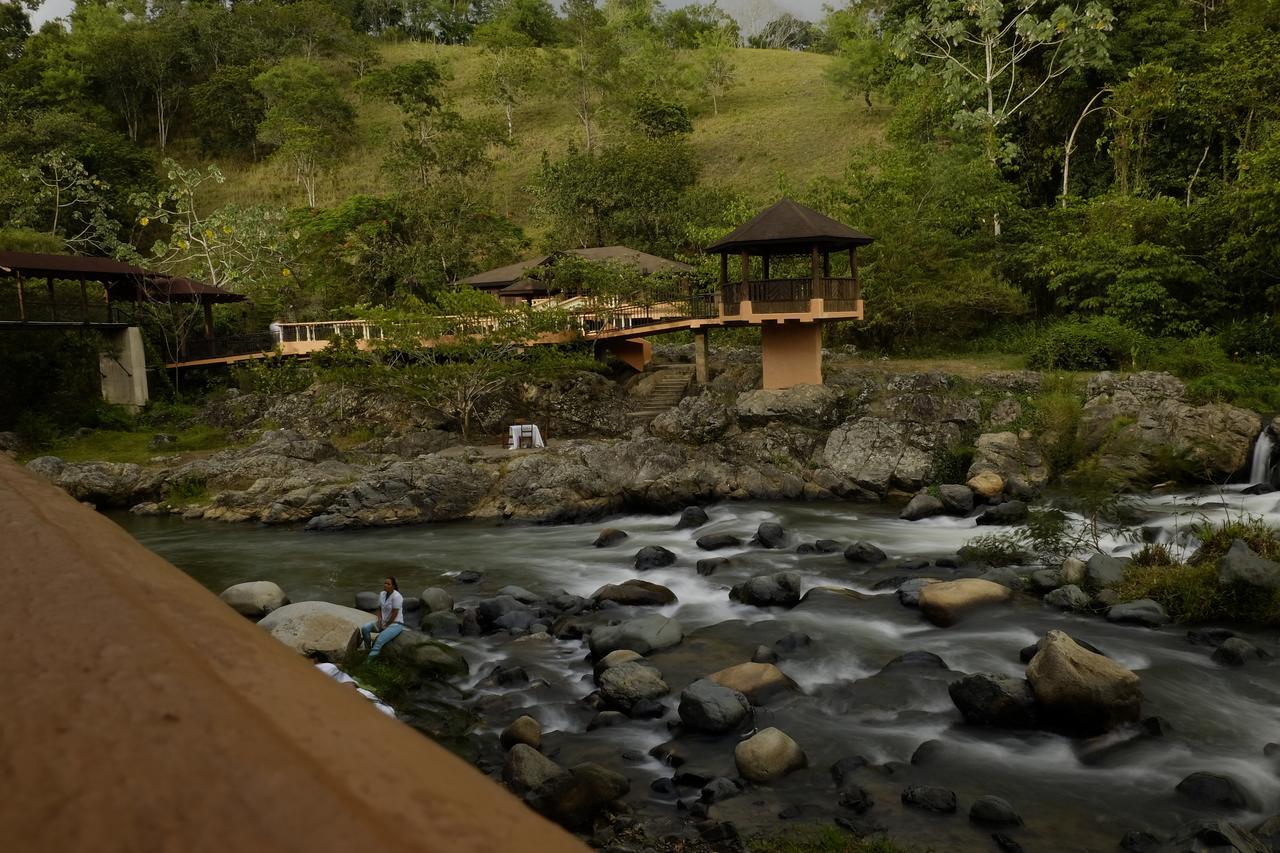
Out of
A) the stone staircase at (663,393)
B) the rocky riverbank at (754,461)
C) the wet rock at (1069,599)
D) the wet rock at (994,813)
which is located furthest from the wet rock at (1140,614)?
the stone staircase at (663,393)

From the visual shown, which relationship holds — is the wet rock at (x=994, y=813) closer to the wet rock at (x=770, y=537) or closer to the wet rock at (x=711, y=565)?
the wet rock at (x=711, y=565)

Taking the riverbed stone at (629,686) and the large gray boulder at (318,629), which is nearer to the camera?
the riverbed stone at (629,686)

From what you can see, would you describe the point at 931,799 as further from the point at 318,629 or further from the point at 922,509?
the point at 922,509

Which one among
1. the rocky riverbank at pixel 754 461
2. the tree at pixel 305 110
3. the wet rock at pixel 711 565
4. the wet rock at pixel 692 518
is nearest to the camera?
the wet rock at pixel 711 565

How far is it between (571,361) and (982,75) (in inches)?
987

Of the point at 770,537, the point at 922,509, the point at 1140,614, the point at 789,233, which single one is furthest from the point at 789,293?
the point at 1140,614

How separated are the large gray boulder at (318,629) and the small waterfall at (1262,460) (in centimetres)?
1952

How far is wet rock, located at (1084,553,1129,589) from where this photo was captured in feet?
44.7

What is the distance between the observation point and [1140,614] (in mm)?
12508

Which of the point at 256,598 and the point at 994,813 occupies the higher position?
the point at 256,598

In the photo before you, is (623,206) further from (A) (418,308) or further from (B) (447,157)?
(A) (418,308)

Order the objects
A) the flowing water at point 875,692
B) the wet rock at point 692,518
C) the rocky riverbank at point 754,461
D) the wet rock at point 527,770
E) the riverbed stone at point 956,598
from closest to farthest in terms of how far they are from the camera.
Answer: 1. the flowing water at point 875,692
2. the wet rock at point 527,770
3. the riverbed stone at point 956,598
4. the wet rock at point 692,518
5. the rocky riverbank at point 754,461

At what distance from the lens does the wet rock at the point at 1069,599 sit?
13.1 meters

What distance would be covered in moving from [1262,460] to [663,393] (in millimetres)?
17169
